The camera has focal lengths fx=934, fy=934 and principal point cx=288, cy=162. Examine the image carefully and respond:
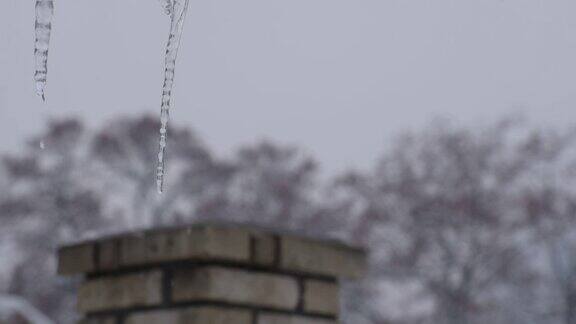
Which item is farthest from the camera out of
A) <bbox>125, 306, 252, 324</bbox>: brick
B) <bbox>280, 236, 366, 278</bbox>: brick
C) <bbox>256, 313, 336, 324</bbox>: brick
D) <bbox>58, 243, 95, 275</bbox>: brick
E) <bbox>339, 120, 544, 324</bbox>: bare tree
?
<bbox>339, 120, 544, 324</bbox>: bare tree

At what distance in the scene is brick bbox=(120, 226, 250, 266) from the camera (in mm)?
2443

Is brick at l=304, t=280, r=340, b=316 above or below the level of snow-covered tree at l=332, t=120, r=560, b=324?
below

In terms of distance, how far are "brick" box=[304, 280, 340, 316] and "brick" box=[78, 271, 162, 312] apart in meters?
0.44

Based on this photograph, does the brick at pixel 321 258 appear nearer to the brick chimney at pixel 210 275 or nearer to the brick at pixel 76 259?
the brick chimney at pixel 210 275

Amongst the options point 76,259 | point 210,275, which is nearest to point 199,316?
point 210,275

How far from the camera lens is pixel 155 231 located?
2.58 metres

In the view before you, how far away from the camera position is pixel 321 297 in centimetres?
274

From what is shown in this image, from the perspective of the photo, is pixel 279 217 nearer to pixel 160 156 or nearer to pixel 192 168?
pixel 192 168

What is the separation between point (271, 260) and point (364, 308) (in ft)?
91.6

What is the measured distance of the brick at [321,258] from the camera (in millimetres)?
2650

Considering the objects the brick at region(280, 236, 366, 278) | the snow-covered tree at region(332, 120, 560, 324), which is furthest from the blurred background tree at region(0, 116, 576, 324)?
the brick at region(280, 236, 366, 278)

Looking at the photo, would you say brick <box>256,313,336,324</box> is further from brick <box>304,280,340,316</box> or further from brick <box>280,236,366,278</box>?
brick <box>280,236,366,278</box>

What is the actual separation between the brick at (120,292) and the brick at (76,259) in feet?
0.16

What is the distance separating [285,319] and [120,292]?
48 centimetres
